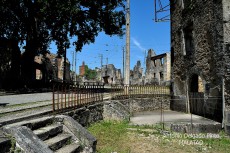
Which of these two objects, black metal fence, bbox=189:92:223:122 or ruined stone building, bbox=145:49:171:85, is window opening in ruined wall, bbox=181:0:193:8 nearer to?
black metal fence, bbox=189:92:223:122

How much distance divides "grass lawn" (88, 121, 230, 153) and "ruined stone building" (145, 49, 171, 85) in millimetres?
27480

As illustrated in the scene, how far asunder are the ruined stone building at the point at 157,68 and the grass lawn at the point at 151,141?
27.5 metres

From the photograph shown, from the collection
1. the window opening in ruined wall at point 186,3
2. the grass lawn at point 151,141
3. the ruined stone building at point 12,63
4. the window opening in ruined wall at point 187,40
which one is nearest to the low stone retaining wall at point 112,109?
the grass lawn at point 151,141

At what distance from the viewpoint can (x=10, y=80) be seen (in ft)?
73.2

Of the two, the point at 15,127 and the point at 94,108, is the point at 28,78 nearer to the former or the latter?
the point at 94,108

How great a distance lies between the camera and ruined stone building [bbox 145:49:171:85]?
37.5 meters

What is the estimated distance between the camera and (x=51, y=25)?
1992 cm

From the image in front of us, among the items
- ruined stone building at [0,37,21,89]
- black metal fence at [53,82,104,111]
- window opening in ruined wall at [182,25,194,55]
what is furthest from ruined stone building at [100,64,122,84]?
black metal fence at [53,82,104,111]

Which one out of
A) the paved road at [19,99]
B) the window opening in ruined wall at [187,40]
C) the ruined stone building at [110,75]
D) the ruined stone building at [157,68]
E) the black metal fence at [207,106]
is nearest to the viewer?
the paved road at [19,99]

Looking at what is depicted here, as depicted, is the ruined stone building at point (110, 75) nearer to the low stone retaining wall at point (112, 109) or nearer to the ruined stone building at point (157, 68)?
the ruined stone building at point (157, 68)

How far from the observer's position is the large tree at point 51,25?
1970 cm

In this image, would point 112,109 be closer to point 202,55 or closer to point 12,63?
point 202,55

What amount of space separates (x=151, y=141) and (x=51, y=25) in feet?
46.3

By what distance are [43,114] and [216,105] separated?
27.2 ft
